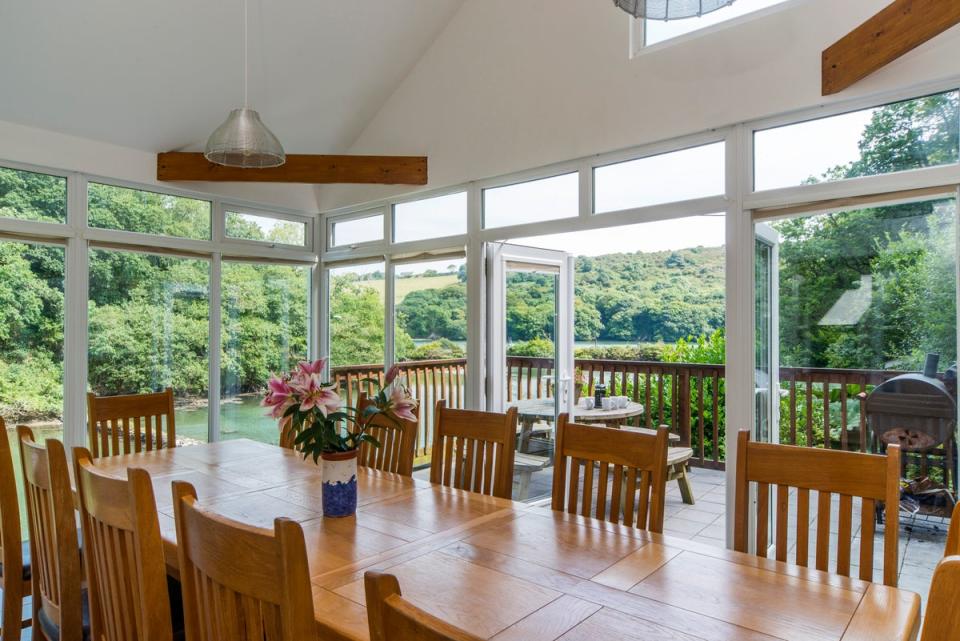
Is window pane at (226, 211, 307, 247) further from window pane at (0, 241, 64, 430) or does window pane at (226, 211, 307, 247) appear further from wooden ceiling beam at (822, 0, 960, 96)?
wooden ceiling beam at (822, 0, 960, 96)

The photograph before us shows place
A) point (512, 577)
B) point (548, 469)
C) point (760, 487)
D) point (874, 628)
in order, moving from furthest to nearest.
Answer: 1. point (548, 469)
2. point (760, 487)
3. point (512, 577)
4. point (874, 628)

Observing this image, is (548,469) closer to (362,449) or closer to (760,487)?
(362,449)

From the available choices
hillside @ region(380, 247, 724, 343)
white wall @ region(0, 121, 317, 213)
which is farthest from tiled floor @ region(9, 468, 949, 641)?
white wall @ region(0, 121, 317, 213)

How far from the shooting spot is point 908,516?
8.20 feet

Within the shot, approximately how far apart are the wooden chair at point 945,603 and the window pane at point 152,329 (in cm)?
446

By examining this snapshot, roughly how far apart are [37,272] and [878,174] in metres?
4.59

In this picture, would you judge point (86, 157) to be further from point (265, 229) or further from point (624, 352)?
point (624, 352)

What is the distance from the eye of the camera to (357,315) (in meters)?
5.16

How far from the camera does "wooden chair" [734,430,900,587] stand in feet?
5.06

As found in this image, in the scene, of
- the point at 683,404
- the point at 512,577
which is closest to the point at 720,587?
the point at 512,577

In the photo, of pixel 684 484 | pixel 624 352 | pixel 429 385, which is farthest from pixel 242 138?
pixel 624 352

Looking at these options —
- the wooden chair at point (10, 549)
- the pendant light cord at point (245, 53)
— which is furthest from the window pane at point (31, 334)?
the wooden chair at point (10, 549)

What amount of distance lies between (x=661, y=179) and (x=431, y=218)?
185cm

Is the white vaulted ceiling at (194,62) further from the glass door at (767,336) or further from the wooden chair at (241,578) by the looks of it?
the wooden chair at (241,578)
